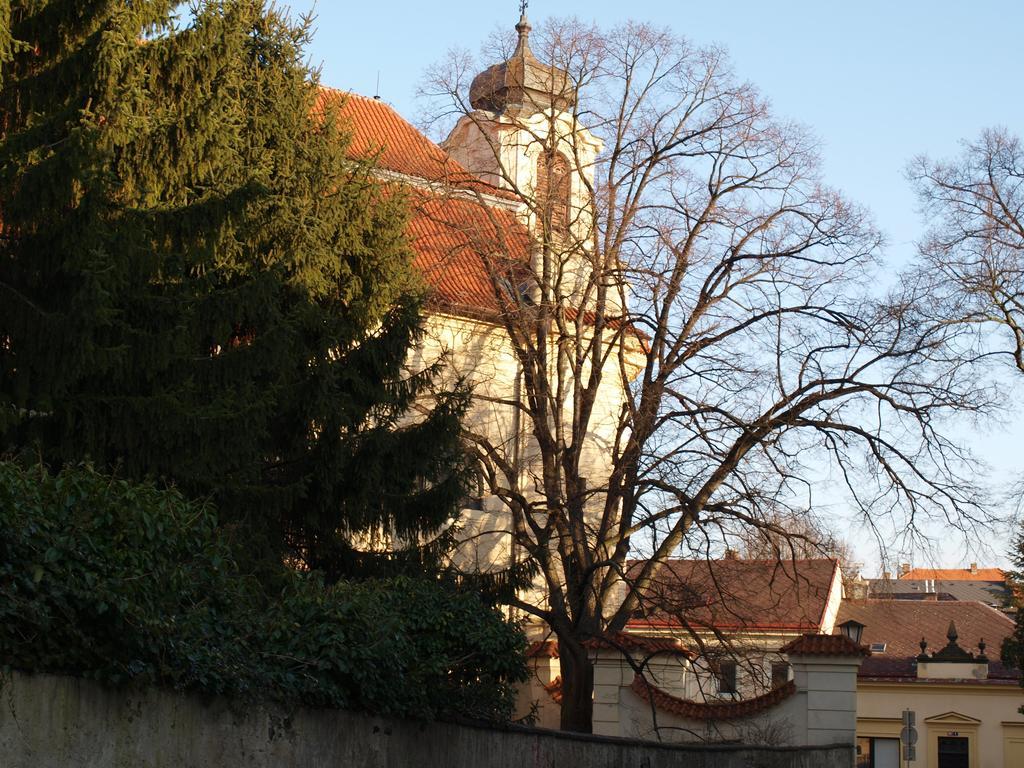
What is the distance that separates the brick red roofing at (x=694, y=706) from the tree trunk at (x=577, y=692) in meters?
2.31

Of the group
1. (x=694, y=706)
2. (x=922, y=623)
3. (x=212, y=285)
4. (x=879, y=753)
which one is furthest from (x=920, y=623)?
(x=212, y=285)

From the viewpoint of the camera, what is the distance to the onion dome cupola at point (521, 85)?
2542 cm

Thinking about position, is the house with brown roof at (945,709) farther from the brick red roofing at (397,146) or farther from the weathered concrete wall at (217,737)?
the weathered concrete wall at (217,737)

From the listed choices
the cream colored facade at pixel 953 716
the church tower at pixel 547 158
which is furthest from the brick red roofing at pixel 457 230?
the cream colored facade at pixel 953 716

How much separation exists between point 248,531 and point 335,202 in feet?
14.6

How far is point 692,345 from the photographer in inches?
953

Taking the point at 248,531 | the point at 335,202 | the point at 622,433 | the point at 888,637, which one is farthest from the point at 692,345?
the point at 888,637

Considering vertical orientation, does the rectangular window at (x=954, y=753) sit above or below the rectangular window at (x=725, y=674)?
below

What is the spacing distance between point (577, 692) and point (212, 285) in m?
10.5

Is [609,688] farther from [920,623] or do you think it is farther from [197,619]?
[920,623]

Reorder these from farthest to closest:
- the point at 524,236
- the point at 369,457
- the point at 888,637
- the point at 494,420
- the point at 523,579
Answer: the point at 888,637
the point at 494,420
the point at 524,236
the point at 523,579
the point at 369,457

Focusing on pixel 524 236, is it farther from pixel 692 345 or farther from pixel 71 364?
pixel 71 364

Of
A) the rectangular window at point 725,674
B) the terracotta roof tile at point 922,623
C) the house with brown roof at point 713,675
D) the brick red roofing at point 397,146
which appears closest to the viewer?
the house with brown roof at point 713,675

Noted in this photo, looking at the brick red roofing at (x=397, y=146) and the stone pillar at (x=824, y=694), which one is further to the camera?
the brick red roofing at (x=397, y=146)
